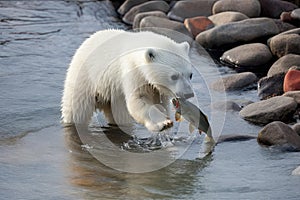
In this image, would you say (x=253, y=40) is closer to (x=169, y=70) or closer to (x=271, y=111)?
(x=271, y=111)

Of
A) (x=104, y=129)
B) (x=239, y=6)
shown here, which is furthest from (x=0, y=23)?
(x=104, y=129)

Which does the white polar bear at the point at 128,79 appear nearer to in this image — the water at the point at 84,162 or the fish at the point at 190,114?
the fish at the point at 190,114

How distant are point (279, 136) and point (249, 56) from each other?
3.32 m

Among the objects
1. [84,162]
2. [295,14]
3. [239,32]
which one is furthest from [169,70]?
[295,14]

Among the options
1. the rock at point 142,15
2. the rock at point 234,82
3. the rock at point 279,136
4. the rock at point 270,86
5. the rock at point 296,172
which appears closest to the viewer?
the rock at point 296,172

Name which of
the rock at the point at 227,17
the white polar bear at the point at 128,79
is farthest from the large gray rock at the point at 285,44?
the white polar bear at the point at 128,79

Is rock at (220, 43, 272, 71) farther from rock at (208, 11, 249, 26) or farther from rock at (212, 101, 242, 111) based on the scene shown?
rock at (212, 101, 242, 111)

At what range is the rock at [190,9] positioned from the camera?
482 inches

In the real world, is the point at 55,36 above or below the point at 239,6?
below

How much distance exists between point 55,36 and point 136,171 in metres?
5.51

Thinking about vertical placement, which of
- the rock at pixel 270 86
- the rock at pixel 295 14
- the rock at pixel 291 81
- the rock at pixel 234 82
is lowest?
the rock at pixel 234 82

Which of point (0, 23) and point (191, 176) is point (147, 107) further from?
point (0, 23)

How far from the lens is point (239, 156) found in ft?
22.3

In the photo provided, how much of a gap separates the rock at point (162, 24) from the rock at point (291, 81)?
2.88m
